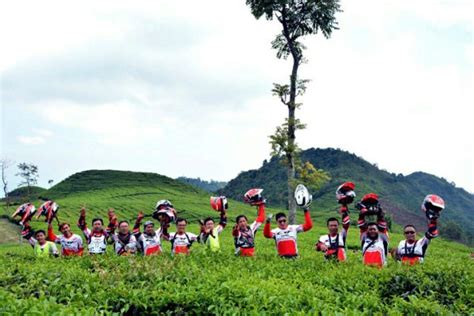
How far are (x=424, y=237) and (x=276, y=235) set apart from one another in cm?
336

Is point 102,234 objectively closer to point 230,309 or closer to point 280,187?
point 230,309

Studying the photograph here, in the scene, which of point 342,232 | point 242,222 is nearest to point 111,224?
point 242,222

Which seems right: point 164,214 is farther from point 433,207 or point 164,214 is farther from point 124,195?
point 124,195

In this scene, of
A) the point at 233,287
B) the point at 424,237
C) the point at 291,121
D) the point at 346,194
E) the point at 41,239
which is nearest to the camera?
the point at 233,287

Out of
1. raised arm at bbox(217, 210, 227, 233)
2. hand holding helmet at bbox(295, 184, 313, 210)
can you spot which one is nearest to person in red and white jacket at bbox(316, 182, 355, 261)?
hand holding helmet at bbox(295, 184, 313, 210)

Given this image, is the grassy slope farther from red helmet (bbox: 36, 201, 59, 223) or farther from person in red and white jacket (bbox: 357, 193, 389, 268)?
red helmet (bbox: 36, 201, 59, 223)

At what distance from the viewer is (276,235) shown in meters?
10.9

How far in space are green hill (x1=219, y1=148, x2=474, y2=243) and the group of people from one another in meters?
77.8

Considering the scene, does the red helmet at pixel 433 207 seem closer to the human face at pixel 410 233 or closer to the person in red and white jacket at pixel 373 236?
the human face at pixel 410 233

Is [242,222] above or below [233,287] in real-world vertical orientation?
above

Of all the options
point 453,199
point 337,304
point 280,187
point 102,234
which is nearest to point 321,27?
point 102,234

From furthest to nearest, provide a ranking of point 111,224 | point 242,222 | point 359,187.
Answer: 1. point 359,187
2. point 111,224
3. point 242,222

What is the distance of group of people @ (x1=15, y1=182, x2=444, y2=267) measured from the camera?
955 centimetres

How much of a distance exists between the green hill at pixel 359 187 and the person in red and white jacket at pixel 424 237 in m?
78.1
